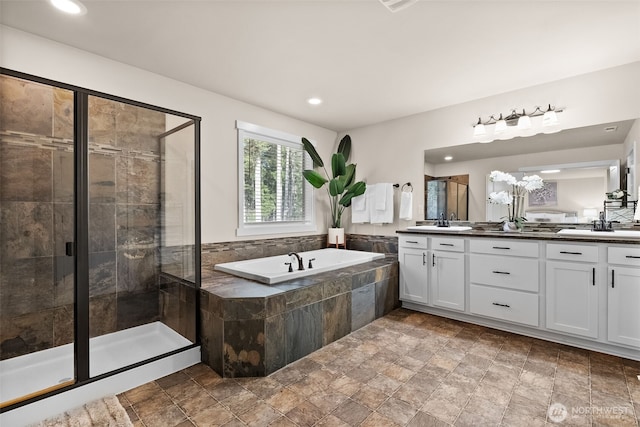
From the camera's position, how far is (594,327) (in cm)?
251

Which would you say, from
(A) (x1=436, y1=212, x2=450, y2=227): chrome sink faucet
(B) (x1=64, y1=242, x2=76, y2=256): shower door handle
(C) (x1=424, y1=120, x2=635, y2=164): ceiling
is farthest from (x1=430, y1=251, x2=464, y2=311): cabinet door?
(B) (x1=64, y1=242, x2=76, y2=256): shower door handle

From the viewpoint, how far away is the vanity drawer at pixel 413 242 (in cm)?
351

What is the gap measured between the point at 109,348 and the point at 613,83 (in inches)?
189

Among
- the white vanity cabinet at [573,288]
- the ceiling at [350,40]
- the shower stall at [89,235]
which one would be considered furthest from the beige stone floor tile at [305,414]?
the ceiling at [350,40]

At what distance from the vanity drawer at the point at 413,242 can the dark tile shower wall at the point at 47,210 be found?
9.14 ft

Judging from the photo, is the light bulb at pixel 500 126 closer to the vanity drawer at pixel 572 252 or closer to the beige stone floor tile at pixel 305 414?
the vanity drawer at pixel 572 252

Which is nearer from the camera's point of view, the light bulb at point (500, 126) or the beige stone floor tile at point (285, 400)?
the beige stone floor tile at point (285, 400)

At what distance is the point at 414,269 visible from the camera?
3.58 metres

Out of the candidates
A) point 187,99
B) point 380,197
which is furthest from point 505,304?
point 187,99

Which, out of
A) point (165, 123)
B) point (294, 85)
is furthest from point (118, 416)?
point (294, 85)

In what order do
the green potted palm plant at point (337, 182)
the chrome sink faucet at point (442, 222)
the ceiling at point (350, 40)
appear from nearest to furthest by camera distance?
1. the ceiling at point (350, 40)
2. the chrome sink faucet at point (442, 222)
3. the green potted palm plant at point (337, 182)

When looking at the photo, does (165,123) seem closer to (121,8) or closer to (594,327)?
(121,8)

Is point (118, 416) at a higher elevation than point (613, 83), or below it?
below
